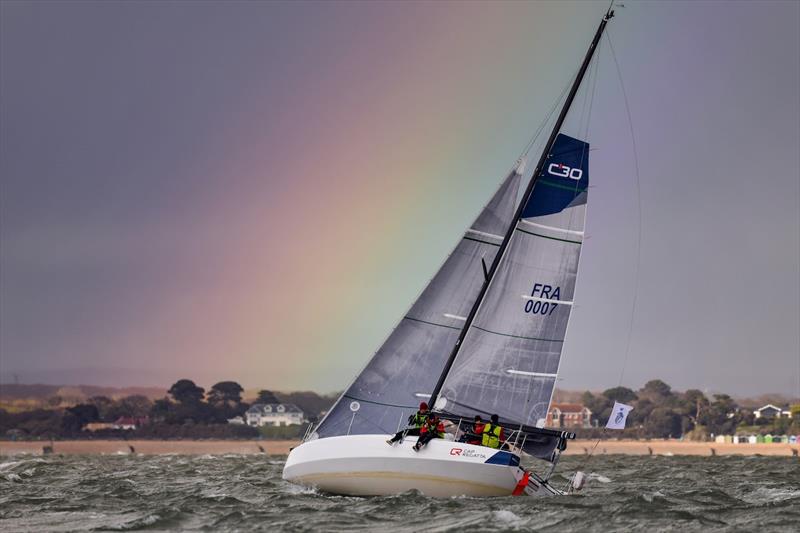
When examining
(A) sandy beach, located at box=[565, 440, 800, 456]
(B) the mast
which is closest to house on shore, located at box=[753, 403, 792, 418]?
(A) sandy beach, located at box=[565, 440, 800, 456]

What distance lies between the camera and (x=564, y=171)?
26.8 meters

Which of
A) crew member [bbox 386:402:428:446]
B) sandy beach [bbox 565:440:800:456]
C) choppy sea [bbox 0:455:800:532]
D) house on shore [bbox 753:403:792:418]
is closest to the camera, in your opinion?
choppy sea [bbox 0:455:800:532]

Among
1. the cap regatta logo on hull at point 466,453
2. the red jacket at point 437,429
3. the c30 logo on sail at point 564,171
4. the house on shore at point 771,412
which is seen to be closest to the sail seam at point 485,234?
the c30 logo on sail at point 564,171

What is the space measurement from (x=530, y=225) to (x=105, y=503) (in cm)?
1161

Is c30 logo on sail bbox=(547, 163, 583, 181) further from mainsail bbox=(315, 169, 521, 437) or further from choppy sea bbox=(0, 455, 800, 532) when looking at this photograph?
choppy sea bbox=(0, 455, 800, 532)

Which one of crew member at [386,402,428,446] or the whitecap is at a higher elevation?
crew member at [386,402,428,446]

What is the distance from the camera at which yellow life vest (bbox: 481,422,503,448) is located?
24.0m

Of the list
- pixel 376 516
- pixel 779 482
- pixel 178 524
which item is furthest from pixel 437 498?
pixel 779 482

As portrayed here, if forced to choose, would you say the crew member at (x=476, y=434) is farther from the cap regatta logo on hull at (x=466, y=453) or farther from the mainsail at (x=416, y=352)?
the mainsail at (x=416, y=352)

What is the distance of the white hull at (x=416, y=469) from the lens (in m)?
23.0

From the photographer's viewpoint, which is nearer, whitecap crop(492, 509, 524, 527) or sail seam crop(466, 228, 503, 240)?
whitecap crop(492, 509, 524, 527)

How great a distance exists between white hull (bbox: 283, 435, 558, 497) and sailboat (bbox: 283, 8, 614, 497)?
3 cm

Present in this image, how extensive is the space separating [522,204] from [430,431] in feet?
20.2

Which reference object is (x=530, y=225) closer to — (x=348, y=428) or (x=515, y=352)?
(x=515, y=352)
